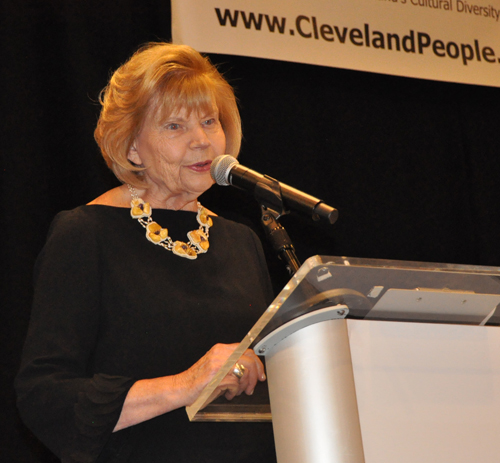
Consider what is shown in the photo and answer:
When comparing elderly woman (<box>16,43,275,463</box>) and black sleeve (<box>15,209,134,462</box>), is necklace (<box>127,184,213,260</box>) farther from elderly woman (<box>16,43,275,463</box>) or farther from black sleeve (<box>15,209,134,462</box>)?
black sleeve (<box>15,209,134,462</box>)

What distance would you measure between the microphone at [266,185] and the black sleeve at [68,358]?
1.18 ft

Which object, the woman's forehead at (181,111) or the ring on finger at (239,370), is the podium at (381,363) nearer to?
the ring on finger at (239,370)

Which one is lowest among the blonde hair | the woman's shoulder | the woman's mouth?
the woman's shoulder

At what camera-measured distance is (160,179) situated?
5.53ft

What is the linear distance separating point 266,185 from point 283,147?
1.62 metres

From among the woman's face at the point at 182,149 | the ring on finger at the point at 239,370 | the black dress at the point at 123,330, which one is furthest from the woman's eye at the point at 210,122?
the ring on finger at the point at 239,370

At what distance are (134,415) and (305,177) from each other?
5.74 ft

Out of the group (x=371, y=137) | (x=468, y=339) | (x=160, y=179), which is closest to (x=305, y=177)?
(x=371, y=137)

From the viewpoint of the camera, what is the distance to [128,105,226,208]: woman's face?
63.4 inches

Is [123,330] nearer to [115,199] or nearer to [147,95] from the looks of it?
[115,199]

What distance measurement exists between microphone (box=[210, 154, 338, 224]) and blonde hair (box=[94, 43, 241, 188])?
0.37 m

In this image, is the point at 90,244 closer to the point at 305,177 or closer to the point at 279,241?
the point at 279,241

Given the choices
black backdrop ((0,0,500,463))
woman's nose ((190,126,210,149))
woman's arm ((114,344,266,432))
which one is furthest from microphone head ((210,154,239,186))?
black backdrop ((0,0,500,463))

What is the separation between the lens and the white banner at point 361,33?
Answer: 2.43 meters
